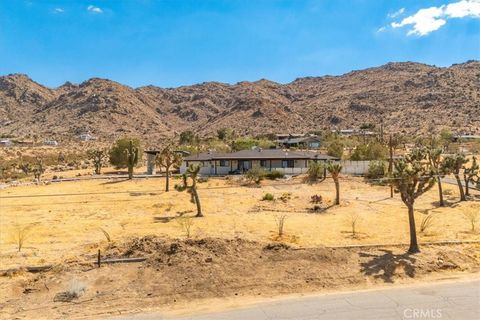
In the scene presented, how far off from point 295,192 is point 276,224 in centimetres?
1479

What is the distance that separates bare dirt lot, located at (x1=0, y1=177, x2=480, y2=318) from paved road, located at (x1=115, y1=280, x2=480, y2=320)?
1.26 metres

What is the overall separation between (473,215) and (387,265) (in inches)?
556

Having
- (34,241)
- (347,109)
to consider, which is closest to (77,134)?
(347,109)

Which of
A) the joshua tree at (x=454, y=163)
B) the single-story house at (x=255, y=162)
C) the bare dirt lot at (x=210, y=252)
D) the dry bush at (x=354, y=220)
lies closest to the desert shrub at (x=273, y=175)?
the single-story house at (x=255, y=162)

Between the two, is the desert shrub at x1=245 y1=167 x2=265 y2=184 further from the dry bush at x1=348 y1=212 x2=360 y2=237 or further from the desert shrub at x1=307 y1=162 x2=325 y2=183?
the dry bush at x1=348 y1=212 x2=360 y2=237

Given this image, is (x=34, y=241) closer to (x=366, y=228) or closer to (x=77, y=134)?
(x=366, y=228)

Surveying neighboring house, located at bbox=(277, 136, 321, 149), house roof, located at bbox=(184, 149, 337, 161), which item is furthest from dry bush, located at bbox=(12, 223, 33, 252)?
neighboring house, located at bbox=(277, 136, 321, 149)

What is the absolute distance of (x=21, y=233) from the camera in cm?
2575

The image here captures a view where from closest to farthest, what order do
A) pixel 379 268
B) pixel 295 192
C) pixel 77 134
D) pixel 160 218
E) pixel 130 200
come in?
pixel 379 268 → pixel 160 218 → pixel 130 200 → pixel 295 192 → pixel 77 134

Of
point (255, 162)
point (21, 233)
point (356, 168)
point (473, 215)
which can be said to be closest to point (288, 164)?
point (255, 162)

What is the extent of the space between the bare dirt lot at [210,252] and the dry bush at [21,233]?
19cm

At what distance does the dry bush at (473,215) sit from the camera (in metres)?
25.1

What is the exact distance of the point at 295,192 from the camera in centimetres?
4228

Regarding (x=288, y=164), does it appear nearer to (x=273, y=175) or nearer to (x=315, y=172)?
(x=273, y=175)
